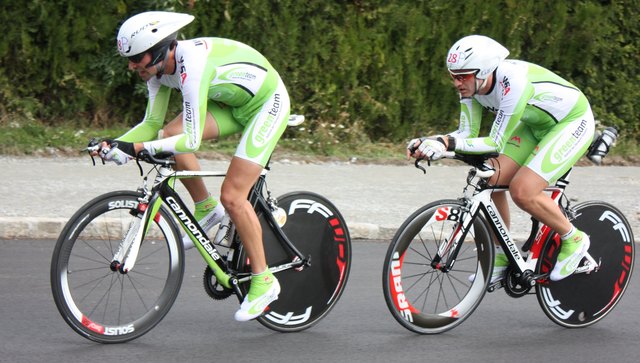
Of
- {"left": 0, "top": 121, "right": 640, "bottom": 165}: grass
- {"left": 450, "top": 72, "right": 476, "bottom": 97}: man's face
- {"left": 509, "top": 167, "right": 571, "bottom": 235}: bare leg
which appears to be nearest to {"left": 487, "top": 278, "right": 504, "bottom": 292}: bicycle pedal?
{"left": 509, "top": 167, "right": 571, "bottom": 235}: bare leg

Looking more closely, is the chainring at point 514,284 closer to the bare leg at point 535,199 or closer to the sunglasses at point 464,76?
the bare leg at point 535,199

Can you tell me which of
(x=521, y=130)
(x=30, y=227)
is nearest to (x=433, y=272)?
(x=521, y=130)

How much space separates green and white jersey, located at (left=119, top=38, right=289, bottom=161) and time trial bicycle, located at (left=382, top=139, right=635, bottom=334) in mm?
1081

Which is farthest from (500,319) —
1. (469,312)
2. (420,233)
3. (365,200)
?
(365,200)

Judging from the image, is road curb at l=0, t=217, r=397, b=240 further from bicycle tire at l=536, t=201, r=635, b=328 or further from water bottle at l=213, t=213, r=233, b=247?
bicycle tire at l=536, t=201, r=635, b=328

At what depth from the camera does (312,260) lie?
19.7 feet

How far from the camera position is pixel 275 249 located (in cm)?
588

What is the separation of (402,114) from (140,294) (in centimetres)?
746

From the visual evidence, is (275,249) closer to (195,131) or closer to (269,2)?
(195,131)

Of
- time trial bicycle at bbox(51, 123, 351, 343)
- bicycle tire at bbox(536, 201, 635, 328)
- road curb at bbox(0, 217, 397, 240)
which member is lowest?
road curb at bbox(0, 217, 397, 240)

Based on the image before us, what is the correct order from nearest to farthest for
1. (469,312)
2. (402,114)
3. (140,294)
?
1. (140,294)
2. (469,312)
3. (402,114)

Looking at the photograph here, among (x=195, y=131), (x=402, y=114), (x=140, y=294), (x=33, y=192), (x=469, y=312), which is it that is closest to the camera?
(x=195, y=131)

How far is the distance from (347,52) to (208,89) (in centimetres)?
686

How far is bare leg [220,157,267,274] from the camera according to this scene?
553 cm
